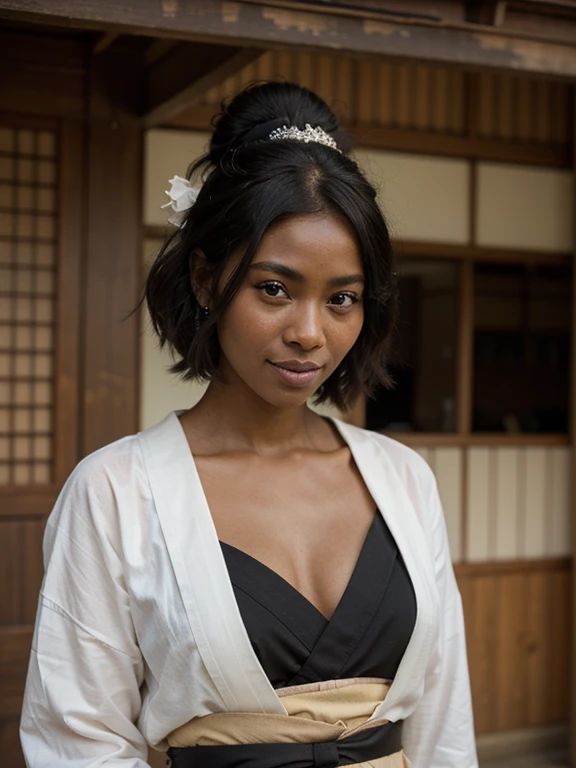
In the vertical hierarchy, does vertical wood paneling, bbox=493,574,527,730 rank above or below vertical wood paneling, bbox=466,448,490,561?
below

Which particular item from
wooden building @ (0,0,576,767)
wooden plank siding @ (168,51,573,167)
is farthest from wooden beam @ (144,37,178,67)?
wooden plank siding @ (168,51,573,167)

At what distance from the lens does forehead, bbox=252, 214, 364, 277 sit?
1.68m

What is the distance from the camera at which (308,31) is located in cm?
229

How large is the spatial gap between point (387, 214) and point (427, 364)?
4.57ft

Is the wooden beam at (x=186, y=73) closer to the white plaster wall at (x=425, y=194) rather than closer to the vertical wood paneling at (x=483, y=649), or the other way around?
the white plaster wall at (x=425, y=194)

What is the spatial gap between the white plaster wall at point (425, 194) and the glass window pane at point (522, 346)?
74 centimetres

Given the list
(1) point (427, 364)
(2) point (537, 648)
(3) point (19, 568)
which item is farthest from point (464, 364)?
(3) point (19, 568)

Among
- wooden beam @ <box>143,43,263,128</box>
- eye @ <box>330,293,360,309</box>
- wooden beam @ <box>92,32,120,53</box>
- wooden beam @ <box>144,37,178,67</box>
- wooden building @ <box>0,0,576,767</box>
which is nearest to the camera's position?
eye @ <box>330,293,360,309</box>

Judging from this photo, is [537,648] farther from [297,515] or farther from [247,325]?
[247,325]

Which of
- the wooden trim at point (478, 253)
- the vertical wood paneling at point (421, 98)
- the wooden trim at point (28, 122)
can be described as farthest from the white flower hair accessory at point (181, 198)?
the vertical wood paneling at point (421, 98)

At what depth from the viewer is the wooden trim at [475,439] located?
425 centimetres

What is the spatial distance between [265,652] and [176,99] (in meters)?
2.04

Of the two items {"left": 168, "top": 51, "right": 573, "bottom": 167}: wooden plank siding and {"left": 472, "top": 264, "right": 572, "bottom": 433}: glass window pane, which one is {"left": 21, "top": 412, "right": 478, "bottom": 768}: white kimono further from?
{"left": 472, "top": 264, "right": 572, "bottom": 433}: glass window pane

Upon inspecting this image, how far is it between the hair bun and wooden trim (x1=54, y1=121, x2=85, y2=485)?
169 cm
